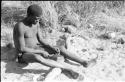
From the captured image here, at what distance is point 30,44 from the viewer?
383 cm

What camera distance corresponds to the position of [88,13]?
5305mm

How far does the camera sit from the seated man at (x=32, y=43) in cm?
352

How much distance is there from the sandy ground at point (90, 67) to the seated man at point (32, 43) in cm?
16

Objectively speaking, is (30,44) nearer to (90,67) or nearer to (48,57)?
(48,57)

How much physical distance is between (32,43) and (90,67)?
0.96 metres

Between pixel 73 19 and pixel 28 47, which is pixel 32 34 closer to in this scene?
pixel 28 47

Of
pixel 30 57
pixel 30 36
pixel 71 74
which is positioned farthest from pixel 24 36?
pixel 71 74

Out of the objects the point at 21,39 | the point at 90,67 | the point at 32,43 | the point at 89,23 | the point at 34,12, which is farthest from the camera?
the point at 89,23

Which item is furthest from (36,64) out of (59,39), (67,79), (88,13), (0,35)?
(88,13)

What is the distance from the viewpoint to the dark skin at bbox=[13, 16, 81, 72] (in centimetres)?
354

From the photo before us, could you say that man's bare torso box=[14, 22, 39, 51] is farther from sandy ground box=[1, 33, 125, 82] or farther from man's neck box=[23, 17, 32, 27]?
sandy ground box=[1, 33, 125, 82]

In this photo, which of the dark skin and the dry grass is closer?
the dark skin


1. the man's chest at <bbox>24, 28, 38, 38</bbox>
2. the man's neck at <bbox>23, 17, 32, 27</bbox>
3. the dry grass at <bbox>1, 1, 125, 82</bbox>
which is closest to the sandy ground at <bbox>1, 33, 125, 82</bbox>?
the dry grass at <bbox>1, 1, 125, 82</bbox>

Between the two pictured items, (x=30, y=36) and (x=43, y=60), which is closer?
(x=43, y=60)
